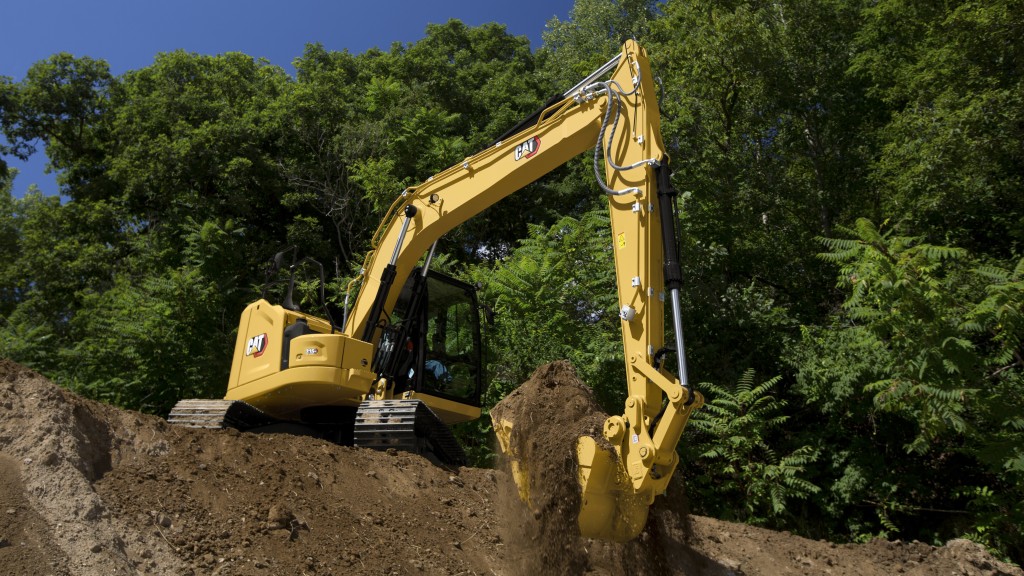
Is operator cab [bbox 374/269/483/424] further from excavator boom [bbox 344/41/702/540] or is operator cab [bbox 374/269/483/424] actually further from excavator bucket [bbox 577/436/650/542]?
excavator bucket [bbox 577/436/650/542]

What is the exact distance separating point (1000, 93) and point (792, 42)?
5139 millimetres

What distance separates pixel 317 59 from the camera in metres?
29.6

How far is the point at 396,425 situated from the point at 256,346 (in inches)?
86.8

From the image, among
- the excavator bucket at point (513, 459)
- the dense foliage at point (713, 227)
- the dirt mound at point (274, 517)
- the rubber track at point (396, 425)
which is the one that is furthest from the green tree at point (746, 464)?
the excavator bucket at point (513, 459)

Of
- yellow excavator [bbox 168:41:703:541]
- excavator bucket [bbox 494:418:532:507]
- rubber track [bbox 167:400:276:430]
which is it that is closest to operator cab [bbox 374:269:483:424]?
yellow excavator [bbox 168:41:703:541]

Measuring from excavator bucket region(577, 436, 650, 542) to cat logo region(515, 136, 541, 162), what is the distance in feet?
11.3

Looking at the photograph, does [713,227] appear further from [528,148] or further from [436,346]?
[528,148]

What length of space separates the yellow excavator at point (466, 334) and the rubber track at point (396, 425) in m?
0.01

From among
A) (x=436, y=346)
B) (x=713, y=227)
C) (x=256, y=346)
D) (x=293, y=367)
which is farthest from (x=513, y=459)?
(x=713, y=227)

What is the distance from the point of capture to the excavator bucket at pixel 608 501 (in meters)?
5.08

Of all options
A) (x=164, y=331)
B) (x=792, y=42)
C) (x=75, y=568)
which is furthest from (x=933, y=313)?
(x=164, y=331)

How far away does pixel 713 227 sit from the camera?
1430cm

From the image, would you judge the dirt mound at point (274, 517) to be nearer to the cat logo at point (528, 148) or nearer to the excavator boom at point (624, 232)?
the excavator boom at point (624, 232)

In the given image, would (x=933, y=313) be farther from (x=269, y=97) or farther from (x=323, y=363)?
(x=269, y=97)
